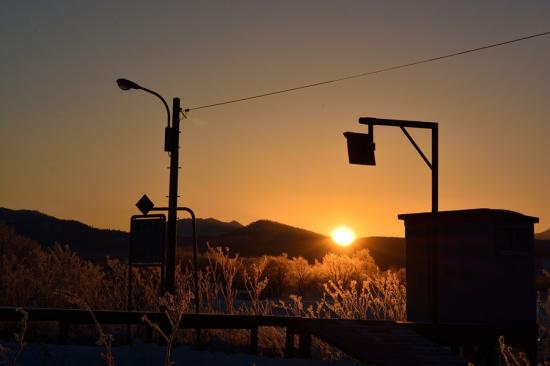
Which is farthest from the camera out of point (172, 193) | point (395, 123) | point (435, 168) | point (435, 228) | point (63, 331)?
point (172, 193)

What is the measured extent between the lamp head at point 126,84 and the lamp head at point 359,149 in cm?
551

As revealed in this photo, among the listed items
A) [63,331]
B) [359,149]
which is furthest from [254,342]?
[359,149]

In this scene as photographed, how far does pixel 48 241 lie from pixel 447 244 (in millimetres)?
122401

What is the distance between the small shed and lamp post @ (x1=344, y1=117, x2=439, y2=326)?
3cm

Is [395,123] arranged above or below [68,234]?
below

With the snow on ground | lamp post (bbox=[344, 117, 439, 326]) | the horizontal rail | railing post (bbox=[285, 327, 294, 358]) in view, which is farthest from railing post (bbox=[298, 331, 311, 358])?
the horizontal rail

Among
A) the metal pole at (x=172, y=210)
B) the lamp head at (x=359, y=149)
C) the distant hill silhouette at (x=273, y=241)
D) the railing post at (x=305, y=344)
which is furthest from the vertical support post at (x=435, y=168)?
the distant hill silhouette at (x=273, y=241)

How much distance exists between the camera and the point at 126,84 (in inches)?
776

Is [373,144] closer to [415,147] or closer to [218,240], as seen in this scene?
[415,147]

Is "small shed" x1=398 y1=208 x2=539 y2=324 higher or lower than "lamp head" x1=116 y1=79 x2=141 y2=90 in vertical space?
lower

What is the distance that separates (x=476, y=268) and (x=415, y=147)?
9.27ft

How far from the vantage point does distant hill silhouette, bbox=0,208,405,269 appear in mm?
118938

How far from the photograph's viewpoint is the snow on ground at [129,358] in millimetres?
13172

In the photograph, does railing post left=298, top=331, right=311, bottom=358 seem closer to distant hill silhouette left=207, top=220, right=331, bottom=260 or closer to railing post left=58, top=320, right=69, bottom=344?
railing post left=58, top=320, right=69, bottom=344
